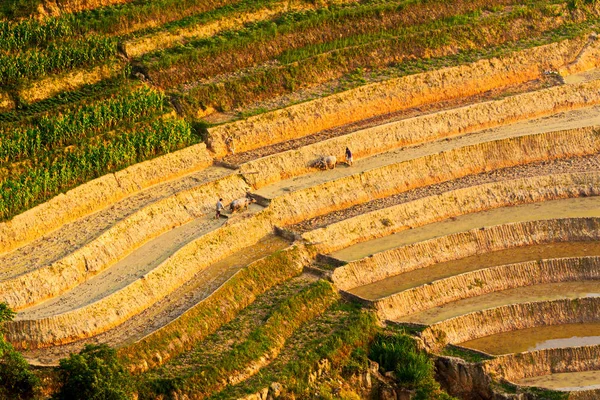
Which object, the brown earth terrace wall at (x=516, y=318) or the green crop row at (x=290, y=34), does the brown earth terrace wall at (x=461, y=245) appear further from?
the green crop row at (x=290, y=34)

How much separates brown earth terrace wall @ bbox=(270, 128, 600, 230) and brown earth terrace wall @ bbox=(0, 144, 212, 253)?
5.39 meters

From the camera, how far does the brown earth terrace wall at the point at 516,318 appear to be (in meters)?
66.8

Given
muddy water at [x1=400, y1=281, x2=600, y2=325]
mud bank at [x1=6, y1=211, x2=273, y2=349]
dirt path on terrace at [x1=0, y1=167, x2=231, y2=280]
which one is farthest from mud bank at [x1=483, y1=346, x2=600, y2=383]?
dirt path on terrace at [x1=0, y1=167, x2=231, y2=280]

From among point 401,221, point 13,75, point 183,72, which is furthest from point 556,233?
point 13,75

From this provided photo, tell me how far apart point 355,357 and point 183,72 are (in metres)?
23.4

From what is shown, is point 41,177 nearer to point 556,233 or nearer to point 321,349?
point 321,349

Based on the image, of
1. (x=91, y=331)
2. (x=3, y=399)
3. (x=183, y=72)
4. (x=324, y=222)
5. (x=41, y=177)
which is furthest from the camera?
(x=183, y=72)

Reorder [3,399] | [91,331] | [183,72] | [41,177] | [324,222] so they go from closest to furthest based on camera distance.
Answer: [3,399], [91,331], [41,177], [324,222], [183,72]

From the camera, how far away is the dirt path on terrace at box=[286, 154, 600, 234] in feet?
238

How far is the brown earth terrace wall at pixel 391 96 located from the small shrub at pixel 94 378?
71.5 ft

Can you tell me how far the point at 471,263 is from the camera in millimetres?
71812

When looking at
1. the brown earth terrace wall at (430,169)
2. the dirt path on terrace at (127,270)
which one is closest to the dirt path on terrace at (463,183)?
the brown earth terrace wall at (430,169)

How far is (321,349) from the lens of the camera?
62.2 meters

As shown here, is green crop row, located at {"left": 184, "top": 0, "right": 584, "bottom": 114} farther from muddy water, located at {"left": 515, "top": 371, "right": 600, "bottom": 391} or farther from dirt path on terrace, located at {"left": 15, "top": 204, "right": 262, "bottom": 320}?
muddy water, located at {"left": 515, "top": 371, "right": 600, "bottom": 391}
